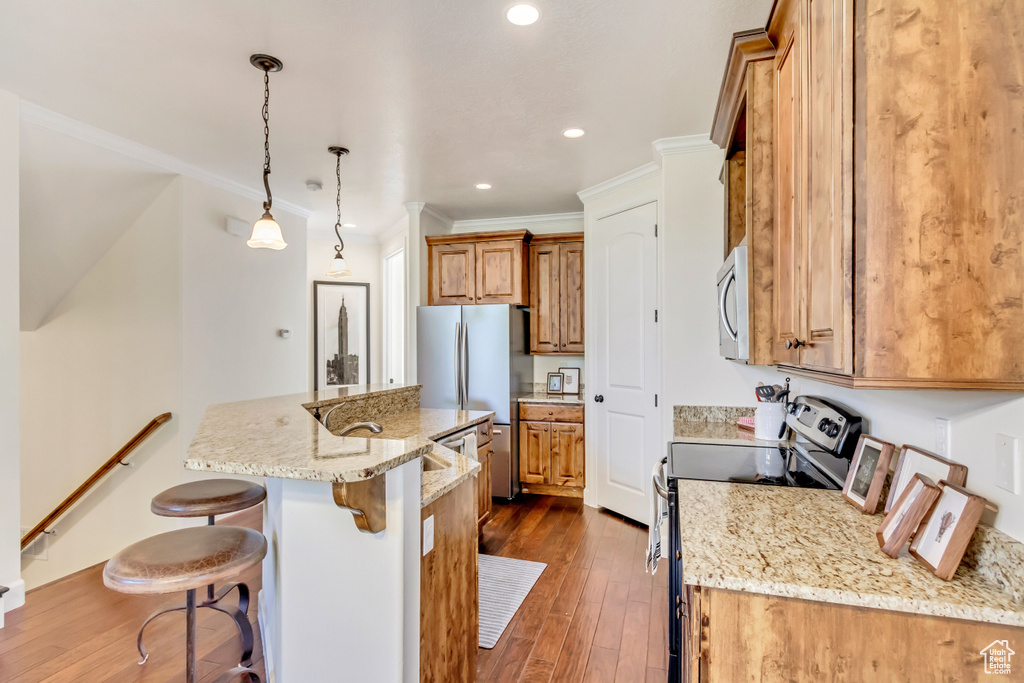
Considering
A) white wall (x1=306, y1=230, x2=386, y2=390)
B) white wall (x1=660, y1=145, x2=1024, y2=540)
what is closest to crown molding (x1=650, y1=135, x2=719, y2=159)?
white wall (x1=660, y1=145, x2=1024, y2=540)

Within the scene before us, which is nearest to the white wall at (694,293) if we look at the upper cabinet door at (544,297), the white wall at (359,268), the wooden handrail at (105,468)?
the upper cabinet door at (544,297)

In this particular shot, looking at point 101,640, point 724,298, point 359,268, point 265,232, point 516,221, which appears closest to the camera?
point 724,298

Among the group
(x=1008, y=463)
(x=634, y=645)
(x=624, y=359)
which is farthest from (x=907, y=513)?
(x=624, y=359)

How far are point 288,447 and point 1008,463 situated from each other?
1605 millimetres

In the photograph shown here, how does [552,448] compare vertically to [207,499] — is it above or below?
below

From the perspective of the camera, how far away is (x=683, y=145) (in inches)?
124

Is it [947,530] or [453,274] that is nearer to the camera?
[947,530]

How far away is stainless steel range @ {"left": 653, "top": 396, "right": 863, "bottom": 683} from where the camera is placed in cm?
168

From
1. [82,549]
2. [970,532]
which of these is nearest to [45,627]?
[82,549]

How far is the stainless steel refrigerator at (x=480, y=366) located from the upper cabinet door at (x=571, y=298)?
16.2 inches

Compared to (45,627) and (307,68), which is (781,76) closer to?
(307,68)

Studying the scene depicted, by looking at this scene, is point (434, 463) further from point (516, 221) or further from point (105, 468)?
point (516, 221)

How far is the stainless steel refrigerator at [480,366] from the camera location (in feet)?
14.3

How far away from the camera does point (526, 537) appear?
11.6ft
